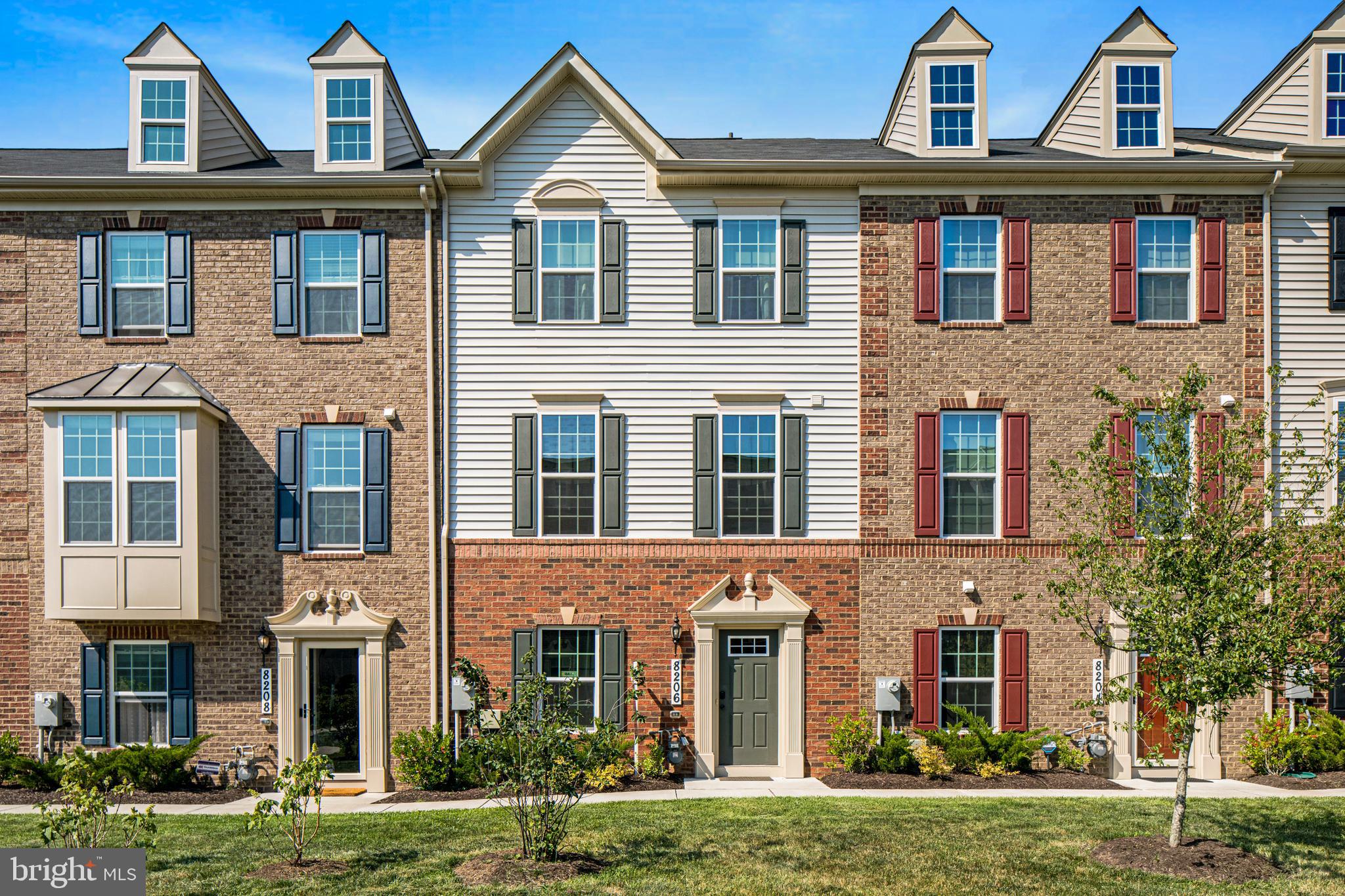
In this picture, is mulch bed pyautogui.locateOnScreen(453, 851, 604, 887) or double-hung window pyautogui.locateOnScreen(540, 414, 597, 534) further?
double-hung window pyautogui.locateOnScreen(540, 414, 597, 534)

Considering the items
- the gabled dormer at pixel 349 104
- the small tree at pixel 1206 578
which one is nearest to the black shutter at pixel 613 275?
the gabled dormer at pixel 349 104

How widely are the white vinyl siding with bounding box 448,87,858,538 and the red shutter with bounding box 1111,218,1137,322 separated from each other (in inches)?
160

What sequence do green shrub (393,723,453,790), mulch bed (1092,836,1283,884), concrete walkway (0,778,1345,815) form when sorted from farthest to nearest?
green shrub (393,723,453,790) → concrete walkway (0,778,1345,815) → mulch bed (1092,836,1283,884)

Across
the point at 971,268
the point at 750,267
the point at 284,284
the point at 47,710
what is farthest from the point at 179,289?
the point at 971,268

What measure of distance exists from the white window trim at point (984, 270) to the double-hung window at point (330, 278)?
9.29 m

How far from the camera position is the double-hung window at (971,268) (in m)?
15.8

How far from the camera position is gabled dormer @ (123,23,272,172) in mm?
15875

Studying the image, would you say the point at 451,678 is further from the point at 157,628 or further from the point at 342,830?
the point at 157,628

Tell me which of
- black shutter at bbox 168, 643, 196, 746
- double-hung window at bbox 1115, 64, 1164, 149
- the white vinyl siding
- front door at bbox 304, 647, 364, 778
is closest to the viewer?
black shutter at bbox 168, 643, 196, 746

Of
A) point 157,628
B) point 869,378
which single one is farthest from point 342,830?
point 869,378

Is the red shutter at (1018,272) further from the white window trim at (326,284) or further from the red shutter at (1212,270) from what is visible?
the white window trim at (326,284)


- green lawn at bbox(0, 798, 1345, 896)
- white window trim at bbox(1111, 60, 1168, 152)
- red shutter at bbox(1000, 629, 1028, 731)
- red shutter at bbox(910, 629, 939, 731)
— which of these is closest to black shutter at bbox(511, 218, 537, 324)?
green lawn at bbox(0, 798, 1345, 896)

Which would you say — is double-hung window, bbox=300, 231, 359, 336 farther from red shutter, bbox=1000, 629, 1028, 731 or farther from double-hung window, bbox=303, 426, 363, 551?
red shutter, bbox=1000, 629, 1028, 731

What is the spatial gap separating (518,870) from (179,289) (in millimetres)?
10715
